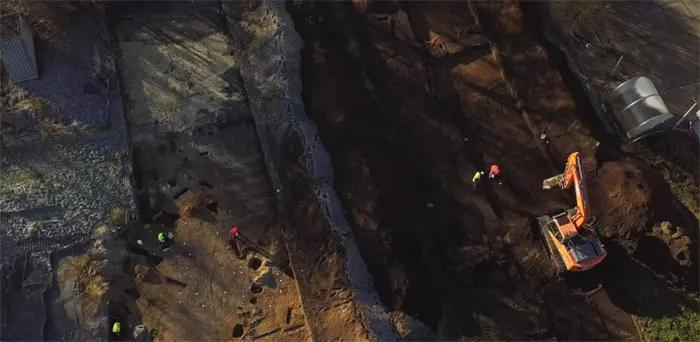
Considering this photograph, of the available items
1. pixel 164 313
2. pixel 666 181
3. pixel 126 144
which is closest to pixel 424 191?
pixel 666 181

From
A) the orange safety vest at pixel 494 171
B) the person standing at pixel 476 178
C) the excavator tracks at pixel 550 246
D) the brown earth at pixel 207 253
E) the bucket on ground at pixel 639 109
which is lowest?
the brown earth at pixel 207 253

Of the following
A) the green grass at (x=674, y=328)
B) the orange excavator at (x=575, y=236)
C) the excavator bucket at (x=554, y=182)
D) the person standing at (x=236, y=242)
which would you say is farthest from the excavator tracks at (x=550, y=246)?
the person standing at (x=236, y=242)

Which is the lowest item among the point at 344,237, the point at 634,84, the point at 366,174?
the point at 344,237

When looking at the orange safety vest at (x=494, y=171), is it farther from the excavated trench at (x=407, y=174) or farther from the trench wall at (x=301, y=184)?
the trench wall at (x=301, y=184)

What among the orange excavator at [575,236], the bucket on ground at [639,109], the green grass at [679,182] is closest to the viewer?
the orange excavator at [575,236]

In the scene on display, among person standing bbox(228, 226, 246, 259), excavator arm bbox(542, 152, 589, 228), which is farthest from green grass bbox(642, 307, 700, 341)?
person standing bbox(228, 226, 246, 259)

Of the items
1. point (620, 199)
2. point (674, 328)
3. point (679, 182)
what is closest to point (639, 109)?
point (679, 182)

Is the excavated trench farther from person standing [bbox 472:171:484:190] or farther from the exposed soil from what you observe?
person standing [bbox 472:171:484:190]

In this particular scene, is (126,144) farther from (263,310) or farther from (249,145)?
(263,310)

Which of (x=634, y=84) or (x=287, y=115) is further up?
(x=634, y=84)
